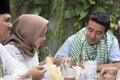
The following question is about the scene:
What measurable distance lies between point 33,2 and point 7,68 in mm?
2791

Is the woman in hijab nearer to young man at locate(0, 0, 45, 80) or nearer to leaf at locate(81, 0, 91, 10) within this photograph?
young man at locate(0, 0, 45, 80)

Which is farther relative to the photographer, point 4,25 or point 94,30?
point 94,30

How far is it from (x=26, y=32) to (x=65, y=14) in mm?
2166

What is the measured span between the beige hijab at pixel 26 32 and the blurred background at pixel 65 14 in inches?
77.5

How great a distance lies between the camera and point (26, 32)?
283cm

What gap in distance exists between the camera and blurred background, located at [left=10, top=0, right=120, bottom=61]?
16.0 ft

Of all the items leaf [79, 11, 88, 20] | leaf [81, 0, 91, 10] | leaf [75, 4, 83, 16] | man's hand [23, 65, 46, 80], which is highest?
Result: leaf [81, 0, 91, 10]

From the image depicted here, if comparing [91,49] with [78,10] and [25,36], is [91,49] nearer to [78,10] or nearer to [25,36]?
[25,36]

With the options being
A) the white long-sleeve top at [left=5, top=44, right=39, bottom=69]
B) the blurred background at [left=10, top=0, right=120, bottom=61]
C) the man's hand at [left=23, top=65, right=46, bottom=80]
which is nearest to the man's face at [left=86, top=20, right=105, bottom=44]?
the white long-sleeve top at [left=5, top=44, right=39, bottom=69]

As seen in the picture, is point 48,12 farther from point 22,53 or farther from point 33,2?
point 22,53

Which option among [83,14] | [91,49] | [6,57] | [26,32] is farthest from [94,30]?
[83,14]

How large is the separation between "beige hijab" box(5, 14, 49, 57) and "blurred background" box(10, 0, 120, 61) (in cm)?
197

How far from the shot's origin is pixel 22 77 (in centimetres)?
212

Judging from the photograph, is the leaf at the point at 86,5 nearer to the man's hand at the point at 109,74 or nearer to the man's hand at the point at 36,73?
the man's hand at the point at 109,74
